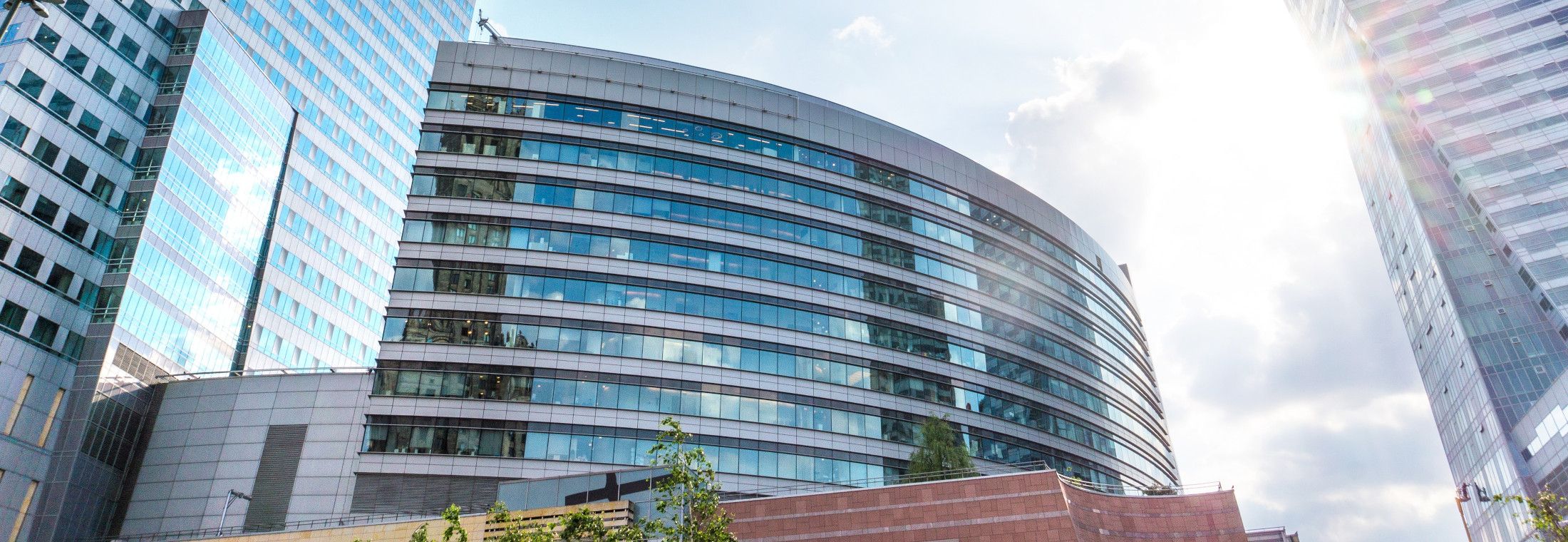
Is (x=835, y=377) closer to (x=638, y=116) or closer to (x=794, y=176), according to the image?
(x=794, y=176)

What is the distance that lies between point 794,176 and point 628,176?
47.7 feet

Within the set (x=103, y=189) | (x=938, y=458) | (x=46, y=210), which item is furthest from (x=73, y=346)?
(x=938, y=458)

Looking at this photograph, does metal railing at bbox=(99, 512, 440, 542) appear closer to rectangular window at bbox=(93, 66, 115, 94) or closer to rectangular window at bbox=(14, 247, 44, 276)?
rectangular window at bbox=(14, 247, 44, 276)

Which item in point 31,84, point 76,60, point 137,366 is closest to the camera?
point 31,84

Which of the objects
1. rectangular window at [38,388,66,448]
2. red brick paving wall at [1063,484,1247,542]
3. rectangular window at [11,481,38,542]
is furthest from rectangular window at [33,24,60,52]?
red brick paving wall at [1063,484,1247,542]

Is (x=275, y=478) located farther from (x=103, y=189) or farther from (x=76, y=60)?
(x=76, y=60)

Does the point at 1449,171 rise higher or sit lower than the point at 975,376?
higher

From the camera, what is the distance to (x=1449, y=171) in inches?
4518

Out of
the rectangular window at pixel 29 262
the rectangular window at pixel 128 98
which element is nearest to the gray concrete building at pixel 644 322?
the rectangular window at pixel 29 262

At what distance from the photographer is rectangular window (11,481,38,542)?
6391 centimetres

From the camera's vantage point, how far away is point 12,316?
220 ft

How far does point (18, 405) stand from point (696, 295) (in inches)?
1881

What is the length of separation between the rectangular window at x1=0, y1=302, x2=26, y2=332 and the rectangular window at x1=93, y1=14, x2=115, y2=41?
24734mm

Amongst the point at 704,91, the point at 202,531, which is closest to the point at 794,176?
the point at 704,91
